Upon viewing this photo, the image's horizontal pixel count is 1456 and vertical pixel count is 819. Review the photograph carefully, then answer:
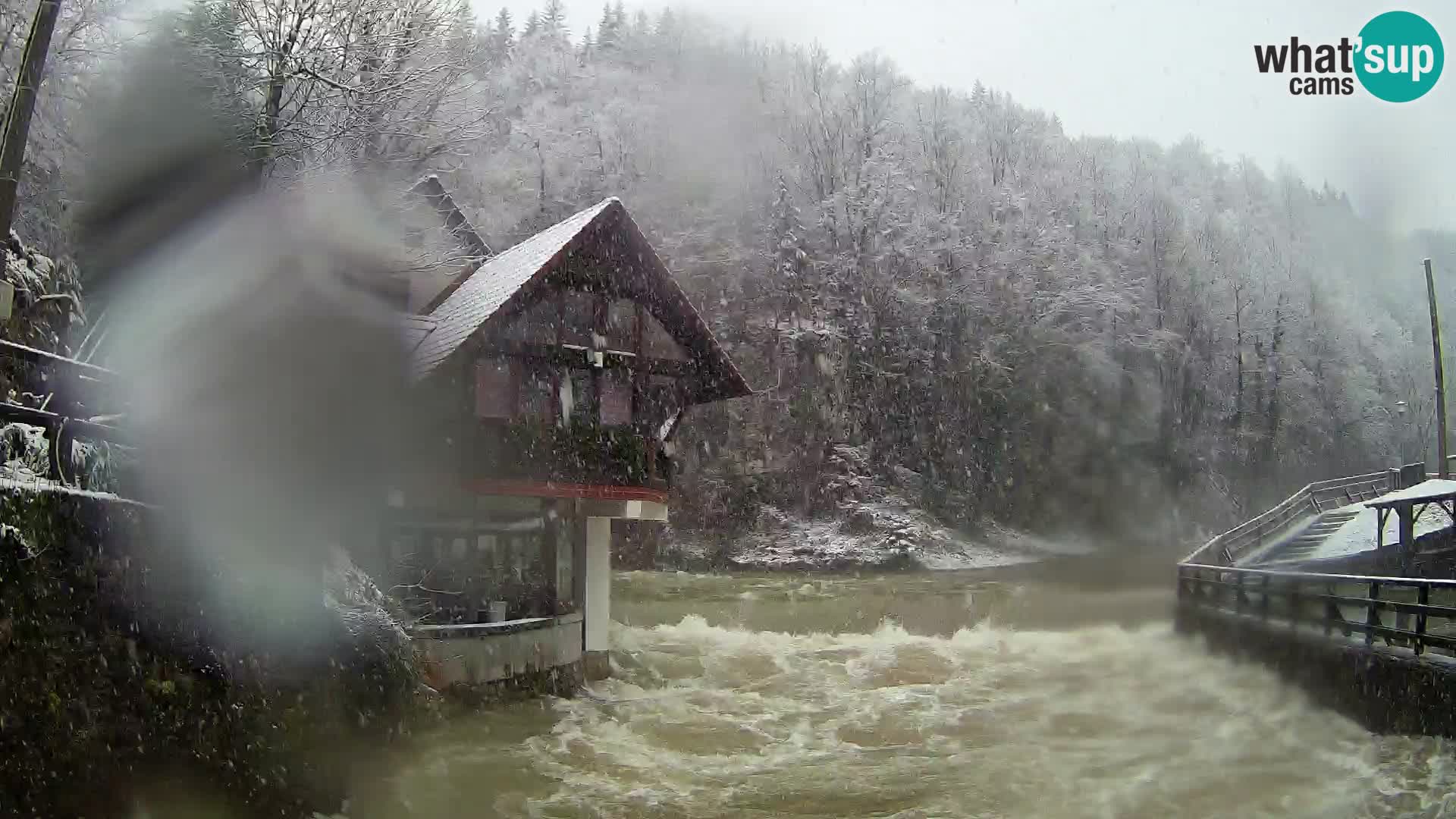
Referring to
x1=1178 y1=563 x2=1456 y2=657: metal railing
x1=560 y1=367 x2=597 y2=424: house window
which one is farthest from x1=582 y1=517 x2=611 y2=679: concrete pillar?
x1=1178 y1=563 x2=1456 y2=657: metal railing

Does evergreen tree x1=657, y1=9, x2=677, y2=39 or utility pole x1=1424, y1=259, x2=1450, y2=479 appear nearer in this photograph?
utility pole x1=1424, y1=259, x2=1450, y2=479

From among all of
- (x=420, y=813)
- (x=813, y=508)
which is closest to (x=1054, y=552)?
(x=813, y=508)

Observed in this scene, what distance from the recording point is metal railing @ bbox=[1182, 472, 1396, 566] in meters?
24.0

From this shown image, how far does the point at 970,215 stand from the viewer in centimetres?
4900

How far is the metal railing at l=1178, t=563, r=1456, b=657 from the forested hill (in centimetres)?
1633

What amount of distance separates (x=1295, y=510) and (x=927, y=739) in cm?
1727

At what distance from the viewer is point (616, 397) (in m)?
16.5

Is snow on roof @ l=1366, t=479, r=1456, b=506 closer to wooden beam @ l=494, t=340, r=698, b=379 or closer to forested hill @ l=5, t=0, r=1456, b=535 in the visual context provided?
wooden beam @ l=494, t=340, r=698, b=379

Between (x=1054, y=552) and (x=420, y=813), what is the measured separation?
33617mm

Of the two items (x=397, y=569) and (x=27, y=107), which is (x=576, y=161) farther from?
(x=27, y=107)

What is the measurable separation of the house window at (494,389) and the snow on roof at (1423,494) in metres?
15.3

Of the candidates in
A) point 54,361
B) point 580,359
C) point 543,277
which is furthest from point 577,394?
point 54,361

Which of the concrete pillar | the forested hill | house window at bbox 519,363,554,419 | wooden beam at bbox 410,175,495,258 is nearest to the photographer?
house window at bbox 519,363,554,419

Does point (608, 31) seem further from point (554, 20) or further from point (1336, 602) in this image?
point (1336, 602)
